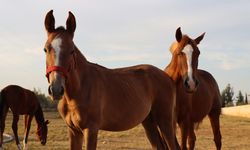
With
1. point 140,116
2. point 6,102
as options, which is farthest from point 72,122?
point 6,102

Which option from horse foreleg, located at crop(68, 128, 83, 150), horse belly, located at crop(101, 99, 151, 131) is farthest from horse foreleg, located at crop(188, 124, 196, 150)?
horse foreleg, located at crop(68, 128, 83, 150)

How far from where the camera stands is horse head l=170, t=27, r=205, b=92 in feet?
17.8

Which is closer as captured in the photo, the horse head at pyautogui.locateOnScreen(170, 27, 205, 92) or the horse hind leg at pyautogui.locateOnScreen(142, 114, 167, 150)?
the horse head at pyautogui.locateOnScreen(170, 27, 205, 92)

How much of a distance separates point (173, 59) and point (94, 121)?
2.52 m

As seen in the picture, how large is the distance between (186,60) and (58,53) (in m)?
2.54

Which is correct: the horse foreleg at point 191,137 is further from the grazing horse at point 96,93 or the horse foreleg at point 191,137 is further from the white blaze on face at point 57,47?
the white blaze on face at point 57,47

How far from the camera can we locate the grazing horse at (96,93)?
372cm

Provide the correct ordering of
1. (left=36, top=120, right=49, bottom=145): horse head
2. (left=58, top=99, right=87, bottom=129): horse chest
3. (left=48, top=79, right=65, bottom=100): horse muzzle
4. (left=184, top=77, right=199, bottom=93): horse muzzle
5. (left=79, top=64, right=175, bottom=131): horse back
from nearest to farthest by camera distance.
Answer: (left=48, top=79, right=65, bottom=100): horse muzzle → (left=58, top=99, right=87, bottom=129): horse chest → (left=79, top=64, right=175, bottom=131): horse back → (left=184, top=77, right=199, bottom=93): horse muzzle → (left=36, top=120, right=49, bottom=145): horse head

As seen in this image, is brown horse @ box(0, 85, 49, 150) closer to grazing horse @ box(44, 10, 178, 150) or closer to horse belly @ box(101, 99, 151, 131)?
grazing horse @ box(44, 10, 178, 150)

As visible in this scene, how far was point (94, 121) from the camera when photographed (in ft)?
13.2

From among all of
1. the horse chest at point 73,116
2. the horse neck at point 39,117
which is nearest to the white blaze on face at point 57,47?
the horse chest at point 73,116

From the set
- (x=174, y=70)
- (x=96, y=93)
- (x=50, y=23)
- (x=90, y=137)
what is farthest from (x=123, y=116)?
(x=174, y=70)

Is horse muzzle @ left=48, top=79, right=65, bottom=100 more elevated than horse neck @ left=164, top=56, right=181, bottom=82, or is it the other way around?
horse neck @ left=164, top=56, right=181, bottom=82

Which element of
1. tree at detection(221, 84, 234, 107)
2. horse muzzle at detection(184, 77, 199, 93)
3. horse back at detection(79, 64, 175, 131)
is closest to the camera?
horse back at detection(79, 64, 175, 131)
